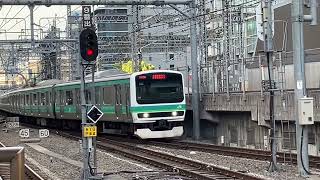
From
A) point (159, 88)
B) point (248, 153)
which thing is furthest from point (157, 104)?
point (248, 153)

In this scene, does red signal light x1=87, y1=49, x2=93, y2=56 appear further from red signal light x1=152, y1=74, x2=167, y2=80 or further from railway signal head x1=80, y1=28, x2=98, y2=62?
red signal light x1=152, y1=74, x2=167, y2=80

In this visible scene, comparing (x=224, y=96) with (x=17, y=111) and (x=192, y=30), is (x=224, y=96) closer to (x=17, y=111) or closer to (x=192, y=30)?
(x=192, y=30)

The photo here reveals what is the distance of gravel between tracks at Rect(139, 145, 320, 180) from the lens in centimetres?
1324


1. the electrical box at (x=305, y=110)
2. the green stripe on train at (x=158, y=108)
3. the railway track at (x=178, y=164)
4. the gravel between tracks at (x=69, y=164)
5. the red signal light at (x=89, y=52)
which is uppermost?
the red signal light at (x=89, y=52)

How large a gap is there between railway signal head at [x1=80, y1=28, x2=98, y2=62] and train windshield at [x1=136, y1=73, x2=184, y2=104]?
33.1 ft

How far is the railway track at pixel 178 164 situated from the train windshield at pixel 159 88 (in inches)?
81.8

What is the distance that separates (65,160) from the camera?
749 inches

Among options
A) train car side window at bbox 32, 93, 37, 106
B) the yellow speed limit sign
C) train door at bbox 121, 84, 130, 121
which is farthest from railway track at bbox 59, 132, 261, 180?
train car side window at bbox 32, 93, 37, 106

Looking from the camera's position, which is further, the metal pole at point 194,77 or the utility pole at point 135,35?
the utility pole at point 135,35

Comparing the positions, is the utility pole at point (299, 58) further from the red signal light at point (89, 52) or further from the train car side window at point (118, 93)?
the train car side window at point (118, 93)

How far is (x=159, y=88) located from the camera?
23.2 meters

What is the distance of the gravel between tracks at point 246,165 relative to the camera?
13235mm

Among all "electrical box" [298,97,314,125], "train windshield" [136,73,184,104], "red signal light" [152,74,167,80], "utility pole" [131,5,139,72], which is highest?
"utility pole" [131,5,139,72]

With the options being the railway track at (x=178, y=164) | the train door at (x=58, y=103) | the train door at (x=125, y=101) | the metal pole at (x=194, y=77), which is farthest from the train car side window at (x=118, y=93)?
the train door at (x=58, y=103)
